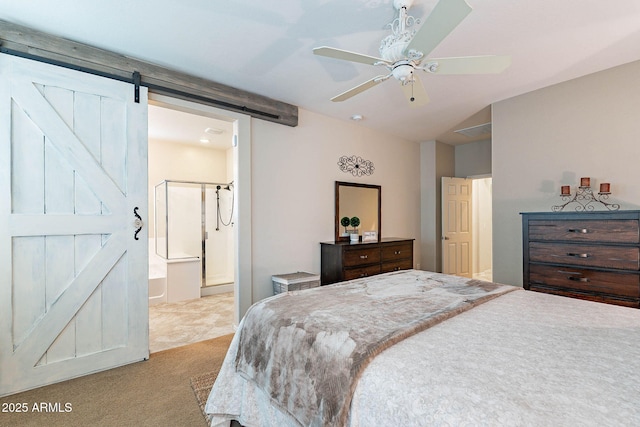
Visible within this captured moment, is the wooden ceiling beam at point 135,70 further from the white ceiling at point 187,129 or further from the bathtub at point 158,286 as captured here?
the bathtub at point 158,286

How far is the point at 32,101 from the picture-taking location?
2170mm

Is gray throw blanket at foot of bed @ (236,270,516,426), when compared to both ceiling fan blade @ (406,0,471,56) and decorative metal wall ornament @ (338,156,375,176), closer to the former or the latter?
ceiling fan blade @ (406,0,471,56)

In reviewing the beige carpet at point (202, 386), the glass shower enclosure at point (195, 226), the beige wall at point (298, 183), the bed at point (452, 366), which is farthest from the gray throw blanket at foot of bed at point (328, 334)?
the glass shower enclosure at point (195, 226)

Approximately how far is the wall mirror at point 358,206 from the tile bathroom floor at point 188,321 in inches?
72.3

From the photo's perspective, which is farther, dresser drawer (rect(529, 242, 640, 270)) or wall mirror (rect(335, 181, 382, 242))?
wall mirror (rect(335, 181, 382, 242))

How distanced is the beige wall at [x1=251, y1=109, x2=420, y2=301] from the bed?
1.76m

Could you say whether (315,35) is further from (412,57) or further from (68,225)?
(68,225)

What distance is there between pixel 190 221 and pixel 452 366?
4951 mm

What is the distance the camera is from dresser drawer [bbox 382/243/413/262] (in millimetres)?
4125

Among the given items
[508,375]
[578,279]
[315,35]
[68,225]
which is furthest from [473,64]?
[68,225]

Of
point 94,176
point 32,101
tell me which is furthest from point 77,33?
point 94,176

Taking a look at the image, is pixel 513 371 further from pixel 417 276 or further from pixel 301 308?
pixel 417 276

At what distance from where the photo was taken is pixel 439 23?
4.67ft

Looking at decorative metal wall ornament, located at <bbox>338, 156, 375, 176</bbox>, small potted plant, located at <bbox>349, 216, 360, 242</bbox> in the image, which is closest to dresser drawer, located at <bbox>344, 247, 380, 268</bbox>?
small potted plant, located at <bbox>349, 216, 360, 242</bbox>
